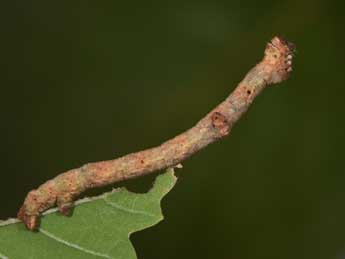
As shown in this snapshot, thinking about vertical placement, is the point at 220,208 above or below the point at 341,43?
Result: below

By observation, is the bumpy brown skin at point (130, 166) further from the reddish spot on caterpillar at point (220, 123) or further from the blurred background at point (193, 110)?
the blurred background at point (193, 110)

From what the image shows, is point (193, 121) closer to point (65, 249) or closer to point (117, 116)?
point (117, 116)

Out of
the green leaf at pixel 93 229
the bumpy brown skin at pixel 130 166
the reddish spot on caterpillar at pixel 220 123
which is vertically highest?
the reddish spot on caterpillar at pixel 220 123

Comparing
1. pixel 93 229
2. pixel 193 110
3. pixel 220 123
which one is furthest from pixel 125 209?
pixel 193 110

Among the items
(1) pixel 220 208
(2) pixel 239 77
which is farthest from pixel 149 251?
(2) pixel 239 77

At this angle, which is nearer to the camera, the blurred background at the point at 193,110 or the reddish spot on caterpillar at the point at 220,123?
the reddish spot on caterpillar at the point at 220,123

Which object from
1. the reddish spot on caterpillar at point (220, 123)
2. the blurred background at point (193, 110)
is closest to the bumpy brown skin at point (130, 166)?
the reddish spot on caterpillar at point (220, 123)
